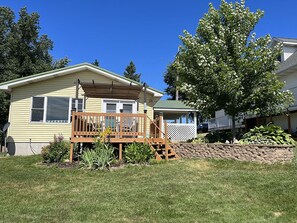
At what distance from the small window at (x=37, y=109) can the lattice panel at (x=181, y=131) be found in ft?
24.5

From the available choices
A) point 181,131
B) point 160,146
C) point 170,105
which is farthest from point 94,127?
point 170,105

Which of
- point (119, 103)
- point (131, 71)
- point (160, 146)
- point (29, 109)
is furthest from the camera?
point (131, 71)

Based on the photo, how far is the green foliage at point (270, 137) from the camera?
939 cm

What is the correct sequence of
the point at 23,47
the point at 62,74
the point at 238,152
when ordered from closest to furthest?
the point at 238,152
the point at 62,74
the point at 23,47

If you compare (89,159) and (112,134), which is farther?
(112,134)

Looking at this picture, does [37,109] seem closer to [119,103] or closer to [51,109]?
[51,109]

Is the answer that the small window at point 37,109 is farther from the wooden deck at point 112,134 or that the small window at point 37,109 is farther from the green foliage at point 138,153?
the green foliage at point 138,153

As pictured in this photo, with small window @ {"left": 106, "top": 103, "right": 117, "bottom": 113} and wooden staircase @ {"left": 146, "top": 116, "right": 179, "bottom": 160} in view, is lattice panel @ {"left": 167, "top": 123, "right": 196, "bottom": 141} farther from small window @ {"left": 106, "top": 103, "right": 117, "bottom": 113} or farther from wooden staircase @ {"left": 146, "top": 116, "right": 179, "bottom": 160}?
wooden staircase @ {"left": 146, "top": 116, "right": 179, "bottom": 160}

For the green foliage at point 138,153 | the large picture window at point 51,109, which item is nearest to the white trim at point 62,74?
the large picture window at point 51,109

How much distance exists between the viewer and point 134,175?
7.47 m

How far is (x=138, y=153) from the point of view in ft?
29.8

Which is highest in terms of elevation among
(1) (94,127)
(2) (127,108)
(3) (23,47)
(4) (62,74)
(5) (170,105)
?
(3) (23,47)

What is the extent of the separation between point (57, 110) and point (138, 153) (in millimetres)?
6911

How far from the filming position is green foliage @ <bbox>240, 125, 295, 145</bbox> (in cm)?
939
